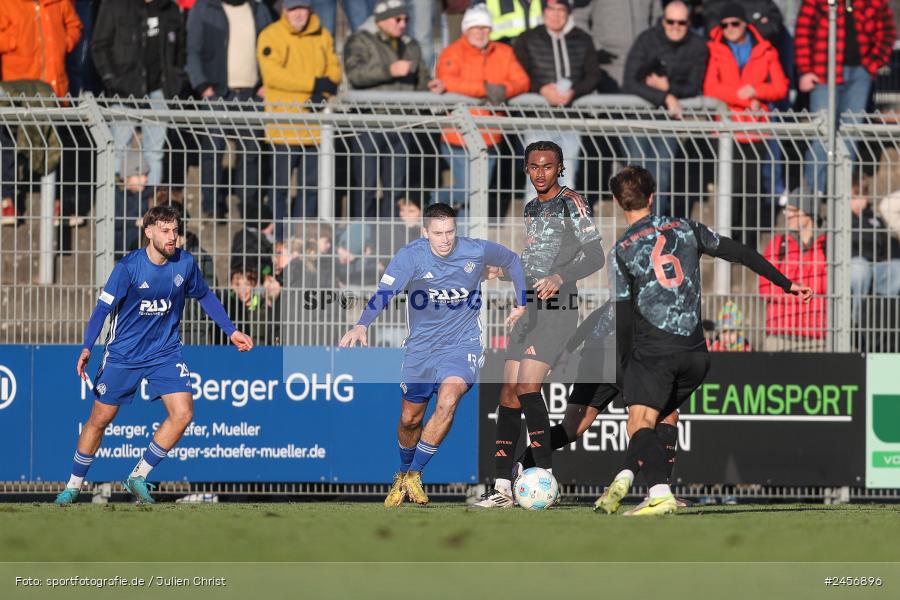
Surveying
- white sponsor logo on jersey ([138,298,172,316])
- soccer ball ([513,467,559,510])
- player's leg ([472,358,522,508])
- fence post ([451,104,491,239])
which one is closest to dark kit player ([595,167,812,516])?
soccer ball ([513,467,559,510])

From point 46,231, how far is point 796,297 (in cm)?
652

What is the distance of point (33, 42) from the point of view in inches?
620

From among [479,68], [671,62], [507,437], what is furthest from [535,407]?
[671,62]

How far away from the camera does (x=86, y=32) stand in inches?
653

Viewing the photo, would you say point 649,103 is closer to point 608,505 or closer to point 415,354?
point 415,354

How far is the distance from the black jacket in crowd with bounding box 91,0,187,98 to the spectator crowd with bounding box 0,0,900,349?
15mm

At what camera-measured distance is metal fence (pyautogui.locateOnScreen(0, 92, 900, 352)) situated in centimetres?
1335

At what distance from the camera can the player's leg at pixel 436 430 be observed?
11078mm

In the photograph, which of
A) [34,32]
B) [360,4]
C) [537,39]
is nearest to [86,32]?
[34,32]

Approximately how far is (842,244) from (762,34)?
419 centimetres

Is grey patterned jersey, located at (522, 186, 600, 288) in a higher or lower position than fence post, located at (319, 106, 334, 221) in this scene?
lower

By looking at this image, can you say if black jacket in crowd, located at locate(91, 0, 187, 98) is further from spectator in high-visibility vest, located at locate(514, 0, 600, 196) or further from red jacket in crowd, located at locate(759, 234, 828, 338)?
red jacket in crowd, located at locate(759, 234, 828, 338)

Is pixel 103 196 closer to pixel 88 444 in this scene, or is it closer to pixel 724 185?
pixel 88 444

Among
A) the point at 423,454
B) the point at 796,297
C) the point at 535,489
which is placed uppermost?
the point at 796,297
